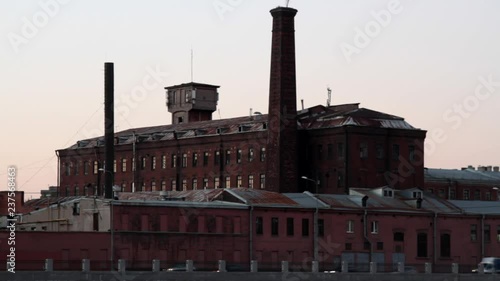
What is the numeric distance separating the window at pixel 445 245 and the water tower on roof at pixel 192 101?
135 feet

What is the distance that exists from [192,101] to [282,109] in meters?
26.3

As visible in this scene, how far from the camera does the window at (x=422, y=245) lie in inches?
3637

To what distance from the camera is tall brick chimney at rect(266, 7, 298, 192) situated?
333ft

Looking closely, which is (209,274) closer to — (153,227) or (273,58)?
(153,227)

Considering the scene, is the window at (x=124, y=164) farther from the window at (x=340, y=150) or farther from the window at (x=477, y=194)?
the window at (x=477, y=194)

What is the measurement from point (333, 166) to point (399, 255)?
1568cm

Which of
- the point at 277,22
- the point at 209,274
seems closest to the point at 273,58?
the point at 277,22

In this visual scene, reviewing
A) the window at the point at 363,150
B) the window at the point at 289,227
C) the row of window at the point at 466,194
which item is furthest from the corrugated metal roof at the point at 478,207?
the row of window at the point at 466,194

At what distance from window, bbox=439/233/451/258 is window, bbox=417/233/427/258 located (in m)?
1.46

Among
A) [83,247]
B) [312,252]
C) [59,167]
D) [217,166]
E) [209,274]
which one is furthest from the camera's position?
[59,167]

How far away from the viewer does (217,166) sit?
116 meters

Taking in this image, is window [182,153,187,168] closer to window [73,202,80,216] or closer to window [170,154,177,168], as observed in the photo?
window [170,154,177,168]

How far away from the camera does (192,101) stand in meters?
127

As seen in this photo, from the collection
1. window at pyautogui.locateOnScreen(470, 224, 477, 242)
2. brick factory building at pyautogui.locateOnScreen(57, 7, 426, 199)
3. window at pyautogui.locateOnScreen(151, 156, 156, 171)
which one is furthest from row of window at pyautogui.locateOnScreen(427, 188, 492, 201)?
window at pyautogui.locateOnScreen(470, 224, 477, 242)
